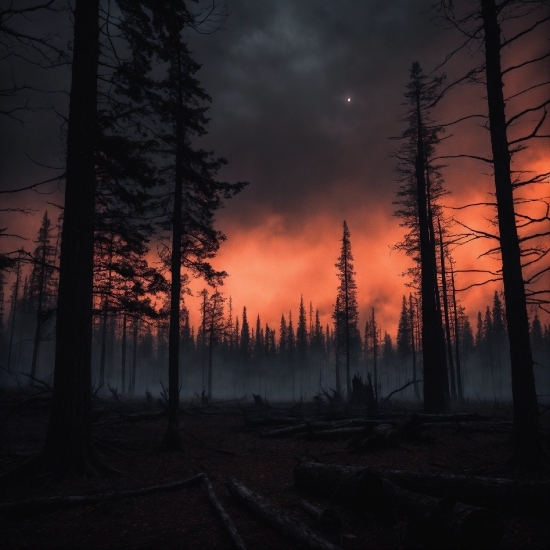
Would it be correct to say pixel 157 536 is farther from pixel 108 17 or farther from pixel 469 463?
pixel 108 17

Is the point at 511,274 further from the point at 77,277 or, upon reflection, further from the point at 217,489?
the point at 77,277

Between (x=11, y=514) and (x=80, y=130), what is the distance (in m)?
7.90

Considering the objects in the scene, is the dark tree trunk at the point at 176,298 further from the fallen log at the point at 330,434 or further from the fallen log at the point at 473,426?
the fallen log at the point at 473,426

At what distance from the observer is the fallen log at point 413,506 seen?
393cm

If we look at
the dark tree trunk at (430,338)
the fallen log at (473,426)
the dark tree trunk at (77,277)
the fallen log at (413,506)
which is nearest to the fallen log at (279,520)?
the fallen log at (413,506)

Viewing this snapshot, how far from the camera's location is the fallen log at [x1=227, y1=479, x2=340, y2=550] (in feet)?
13.0

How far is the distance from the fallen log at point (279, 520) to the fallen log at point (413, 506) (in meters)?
1.24

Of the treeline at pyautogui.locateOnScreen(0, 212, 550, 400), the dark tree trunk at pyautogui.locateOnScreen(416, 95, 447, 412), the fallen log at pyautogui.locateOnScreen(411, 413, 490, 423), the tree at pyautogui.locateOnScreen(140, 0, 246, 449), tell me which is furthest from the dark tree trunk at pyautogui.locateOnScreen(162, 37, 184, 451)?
the treeline at pyautogui.locateOnScreen(0, 212, 550, 400)

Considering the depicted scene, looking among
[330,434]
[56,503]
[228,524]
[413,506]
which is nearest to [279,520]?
[228,524]

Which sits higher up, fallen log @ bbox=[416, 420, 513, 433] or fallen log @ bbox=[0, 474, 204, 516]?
fallen log @ bbox=[0, 474, 204, 516]

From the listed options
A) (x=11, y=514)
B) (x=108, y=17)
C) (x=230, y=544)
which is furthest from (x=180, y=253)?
(x=230, y=544)

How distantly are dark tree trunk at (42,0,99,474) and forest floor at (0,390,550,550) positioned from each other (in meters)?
0.92

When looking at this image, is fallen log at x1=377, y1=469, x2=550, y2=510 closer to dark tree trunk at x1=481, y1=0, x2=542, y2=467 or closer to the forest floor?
the forest floor

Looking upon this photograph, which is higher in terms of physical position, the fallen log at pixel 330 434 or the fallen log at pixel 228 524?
the fallen log at pixel 228 524
